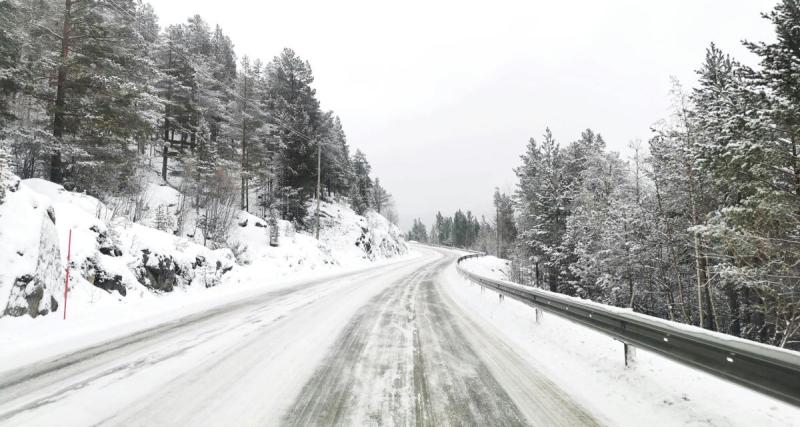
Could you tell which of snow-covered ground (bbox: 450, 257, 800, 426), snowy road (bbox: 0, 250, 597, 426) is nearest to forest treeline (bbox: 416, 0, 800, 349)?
snow-covered ground (bbox: 450, 257, 800, 426)

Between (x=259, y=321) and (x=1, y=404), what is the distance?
412 cm

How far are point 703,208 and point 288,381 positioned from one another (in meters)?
A: 18.4

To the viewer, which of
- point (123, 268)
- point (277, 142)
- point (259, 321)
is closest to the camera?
point (259, 321)

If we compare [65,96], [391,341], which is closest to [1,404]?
[391,341]

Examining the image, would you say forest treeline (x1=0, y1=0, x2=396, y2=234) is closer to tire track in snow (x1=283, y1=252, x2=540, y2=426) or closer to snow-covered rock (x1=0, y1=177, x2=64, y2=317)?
snow-covered rock (x1=0, y1=177, x2=64, y2=317)

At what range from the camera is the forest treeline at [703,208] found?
9.85m

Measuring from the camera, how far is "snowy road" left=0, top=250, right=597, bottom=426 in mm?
3234

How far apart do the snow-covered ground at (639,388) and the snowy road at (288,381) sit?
0.33 metres

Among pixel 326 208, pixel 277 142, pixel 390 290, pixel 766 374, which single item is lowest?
pixel 390 290

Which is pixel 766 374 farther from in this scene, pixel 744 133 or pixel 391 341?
pixel 744 133

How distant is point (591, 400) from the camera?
3820 millimetres

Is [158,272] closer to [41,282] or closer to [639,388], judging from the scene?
[41,282]

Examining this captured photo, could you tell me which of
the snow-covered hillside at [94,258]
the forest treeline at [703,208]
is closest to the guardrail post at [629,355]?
the forest treeline at [703,208]

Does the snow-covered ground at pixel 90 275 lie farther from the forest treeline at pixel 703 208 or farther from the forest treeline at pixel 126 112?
the forest treeline at pixel 703 208
